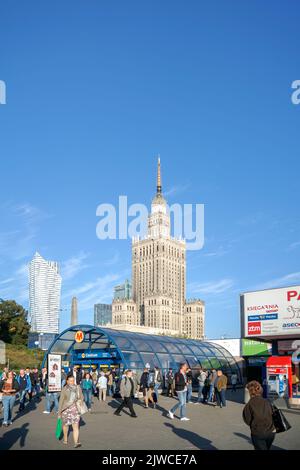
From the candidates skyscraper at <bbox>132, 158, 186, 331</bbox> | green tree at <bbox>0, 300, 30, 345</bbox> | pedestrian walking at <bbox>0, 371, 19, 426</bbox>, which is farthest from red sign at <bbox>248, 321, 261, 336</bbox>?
skyscraper at <bbox>132, 158, 186, 331</bbox>

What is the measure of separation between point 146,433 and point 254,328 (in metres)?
13.5

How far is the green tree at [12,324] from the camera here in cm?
7044

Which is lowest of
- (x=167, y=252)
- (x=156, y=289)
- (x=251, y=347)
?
(x=251, y=347)

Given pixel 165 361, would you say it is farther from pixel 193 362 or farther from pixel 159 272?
pixel 159 272

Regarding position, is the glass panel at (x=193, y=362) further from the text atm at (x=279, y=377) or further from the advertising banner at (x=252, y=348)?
the advertising banner at (x=252, y=348)

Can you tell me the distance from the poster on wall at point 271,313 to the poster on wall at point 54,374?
10.5m

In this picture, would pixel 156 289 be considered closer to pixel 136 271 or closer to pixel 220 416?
pixel 136 271

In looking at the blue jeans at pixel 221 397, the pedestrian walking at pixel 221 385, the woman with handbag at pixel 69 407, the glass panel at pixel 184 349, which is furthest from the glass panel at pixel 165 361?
the woman with handbag at pixel 69 407

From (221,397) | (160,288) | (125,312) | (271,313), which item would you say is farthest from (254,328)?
(125,312)

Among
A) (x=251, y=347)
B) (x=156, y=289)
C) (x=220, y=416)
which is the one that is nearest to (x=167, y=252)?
(x=156, y=289)

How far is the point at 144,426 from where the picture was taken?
48.5 ft

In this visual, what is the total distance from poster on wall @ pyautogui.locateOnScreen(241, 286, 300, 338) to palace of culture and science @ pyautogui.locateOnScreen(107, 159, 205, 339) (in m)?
151
